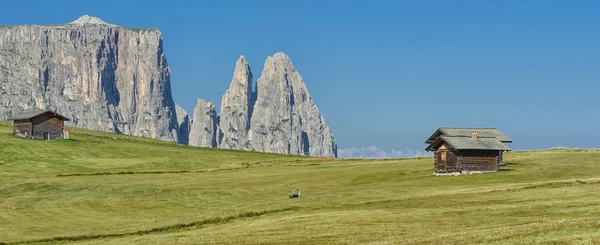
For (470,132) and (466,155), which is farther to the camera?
(470,132)

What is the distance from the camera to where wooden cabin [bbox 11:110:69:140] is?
130 metres

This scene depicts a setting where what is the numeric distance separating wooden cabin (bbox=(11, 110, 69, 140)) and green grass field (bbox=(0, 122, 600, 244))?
67.4ft

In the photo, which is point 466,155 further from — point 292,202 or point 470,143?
point 292,202

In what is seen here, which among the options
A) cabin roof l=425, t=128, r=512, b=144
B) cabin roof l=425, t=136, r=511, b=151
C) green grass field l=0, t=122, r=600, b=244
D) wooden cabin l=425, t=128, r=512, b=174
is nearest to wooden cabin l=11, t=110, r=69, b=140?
green grass field l=0, t=122, r=600, b=244

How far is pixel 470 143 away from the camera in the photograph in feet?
287

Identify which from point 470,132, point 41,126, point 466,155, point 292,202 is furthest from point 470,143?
point 41,126

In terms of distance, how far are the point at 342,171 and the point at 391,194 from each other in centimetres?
3209

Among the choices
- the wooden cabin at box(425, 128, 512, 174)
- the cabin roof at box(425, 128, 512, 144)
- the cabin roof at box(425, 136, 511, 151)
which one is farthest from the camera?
the cabin roof at box(425, 128, 512, 144)

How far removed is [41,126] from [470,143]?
73.5 metres

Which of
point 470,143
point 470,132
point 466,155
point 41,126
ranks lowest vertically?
point 466,155

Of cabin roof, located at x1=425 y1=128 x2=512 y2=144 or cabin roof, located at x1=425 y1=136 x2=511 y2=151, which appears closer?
cabin roof, located at x1=425 y1=136 x2=511 y2=151

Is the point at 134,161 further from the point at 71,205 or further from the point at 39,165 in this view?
the point at 71,205

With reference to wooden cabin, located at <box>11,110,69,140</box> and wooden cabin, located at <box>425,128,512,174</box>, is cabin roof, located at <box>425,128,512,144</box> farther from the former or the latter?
wooden cabin, located at <box>11,110,69,140</box>

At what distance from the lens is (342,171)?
302 feet
